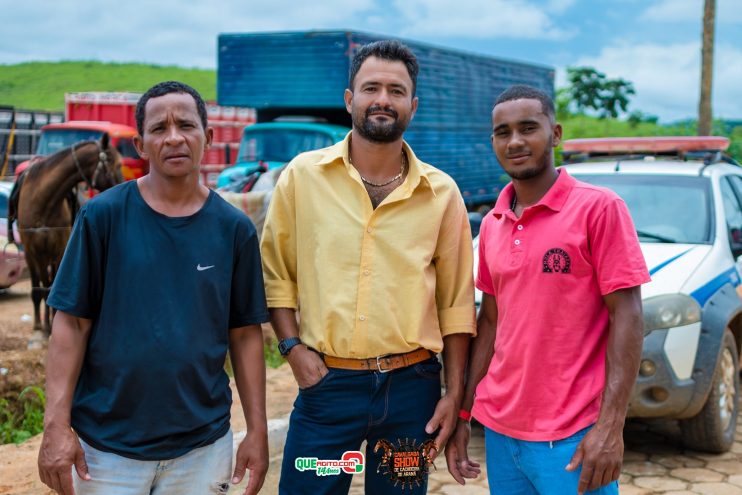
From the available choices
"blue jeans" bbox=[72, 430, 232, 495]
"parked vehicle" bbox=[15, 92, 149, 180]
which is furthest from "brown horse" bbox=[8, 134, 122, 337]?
"blue jeans" bbox=[72, 430, 232, 495]

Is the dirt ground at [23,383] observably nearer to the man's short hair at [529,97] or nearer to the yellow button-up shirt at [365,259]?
the yellow button-up shirt at [365,259]

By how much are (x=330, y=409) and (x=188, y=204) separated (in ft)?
2.78

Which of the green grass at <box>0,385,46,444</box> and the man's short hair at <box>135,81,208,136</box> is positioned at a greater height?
Answer: the man's short hair at <box>135,81,208,136</box>

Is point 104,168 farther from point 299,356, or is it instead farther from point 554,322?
point 554,322

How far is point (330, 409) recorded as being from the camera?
113 inches

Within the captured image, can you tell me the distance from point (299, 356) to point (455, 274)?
63 centimetres

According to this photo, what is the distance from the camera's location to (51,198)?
8922 millimetres

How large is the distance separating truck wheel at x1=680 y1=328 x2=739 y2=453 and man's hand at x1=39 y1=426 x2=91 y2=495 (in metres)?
3.88

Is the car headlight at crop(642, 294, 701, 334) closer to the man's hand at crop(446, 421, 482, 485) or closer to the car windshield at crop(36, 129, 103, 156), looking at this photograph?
the man's hand at crop(446, 421, 482, 485)

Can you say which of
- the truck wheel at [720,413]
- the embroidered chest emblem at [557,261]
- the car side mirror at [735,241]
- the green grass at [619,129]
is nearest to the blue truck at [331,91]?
the car side mirror at [735,241]

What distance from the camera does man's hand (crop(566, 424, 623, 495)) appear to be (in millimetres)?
2520

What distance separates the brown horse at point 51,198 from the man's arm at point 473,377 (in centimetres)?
684

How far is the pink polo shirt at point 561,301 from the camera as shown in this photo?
258 cm

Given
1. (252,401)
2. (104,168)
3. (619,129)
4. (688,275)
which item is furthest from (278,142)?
(619,129)
